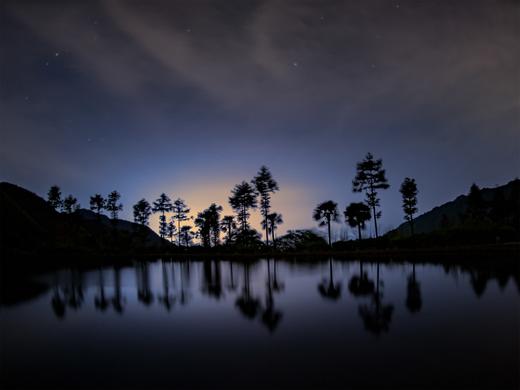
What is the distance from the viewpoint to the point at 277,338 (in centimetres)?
761

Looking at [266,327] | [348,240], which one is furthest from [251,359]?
[348,240]

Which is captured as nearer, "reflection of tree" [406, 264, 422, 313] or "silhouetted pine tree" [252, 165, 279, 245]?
"reflection of tree" [406, 264, 422, 313]

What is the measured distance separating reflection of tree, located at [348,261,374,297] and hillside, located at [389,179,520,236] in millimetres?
27960

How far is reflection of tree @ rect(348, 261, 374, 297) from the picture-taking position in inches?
504

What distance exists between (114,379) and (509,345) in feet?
28.6

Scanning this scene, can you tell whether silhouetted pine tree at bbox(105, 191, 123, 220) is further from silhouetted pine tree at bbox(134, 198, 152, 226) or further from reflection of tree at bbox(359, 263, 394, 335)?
reflection of tree at bbox(359, 263, 394, 335)

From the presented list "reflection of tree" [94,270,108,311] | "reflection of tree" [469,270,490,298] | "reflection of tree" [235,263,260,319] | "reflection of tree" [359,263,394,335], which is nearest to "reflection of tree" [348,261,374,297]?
"reflection of tree" [359,263,394,335]

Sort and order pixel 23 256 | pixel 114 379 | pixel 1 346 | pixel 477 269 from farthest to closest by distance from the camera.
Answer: pixel 23 256
pixel 477 269
pixel 1 346
pixel 114 379

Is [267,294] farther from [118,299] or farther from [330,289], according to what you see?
[118,299]

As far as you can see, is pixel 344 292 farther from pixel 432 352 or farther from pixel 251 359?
pixel 251 359

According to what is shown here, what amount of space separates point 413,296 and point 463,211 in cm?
18394

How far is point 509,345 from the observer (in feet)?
21.1

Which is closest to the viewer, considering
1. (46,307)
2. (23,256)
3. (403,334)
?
(403,334)

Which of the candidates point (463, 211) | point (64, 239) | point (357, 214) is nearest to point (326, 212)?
point (357, 214)
